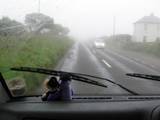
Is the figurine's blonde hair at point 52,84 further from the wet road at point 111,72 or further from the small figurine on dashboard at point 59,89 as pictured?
the wet road at point 111,72

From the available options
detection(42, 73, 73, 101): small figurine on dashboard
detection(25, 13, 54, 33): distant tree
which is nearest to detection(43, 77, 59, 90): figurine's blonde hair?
detection(42, 73, 73, 101): small figurine on dashboard

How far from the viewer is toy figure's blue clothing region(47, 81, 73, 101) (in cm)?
336

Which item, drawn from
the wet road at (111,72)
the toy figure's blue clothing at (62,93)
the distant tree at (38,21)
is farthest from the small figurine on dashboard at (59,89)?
the distant tree at (38,21)

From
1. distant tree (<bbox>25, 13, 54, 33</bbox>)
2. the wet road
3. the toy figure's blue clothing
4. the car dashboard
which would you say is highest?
distant tree (<bbox>25, 13, 54, 33</bbox>)

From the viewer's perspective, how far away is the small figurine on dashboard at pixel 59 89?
3.36 m

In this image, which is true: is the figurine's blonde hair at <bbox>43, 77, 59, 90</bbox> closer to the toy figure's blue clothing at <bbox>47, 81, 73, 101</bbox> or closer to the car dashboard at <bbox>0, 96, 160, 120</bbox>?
the toy figure's blue clothing at <bbox>47, 81, 73, 101</bbox>

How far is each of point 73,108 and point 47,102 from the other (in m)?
0.29

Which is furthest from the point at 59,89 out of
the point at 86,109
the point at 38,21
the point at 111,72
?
the point at 111,72

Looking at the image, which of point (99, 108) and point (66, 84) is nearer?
point (99, 108)

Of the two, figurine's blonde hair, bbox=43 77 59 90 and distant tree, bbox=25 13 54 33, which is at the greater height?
distant tree, bbox=25 13 54 33

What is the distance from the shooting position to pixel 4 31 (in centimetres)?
715

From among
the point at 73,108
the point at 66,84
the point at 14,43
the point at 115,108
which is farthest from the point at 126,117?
the point at 14,43

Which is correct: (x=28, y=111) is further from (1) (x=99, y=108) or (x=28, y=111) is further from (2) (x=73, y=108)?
(1) (x=99, y=108)

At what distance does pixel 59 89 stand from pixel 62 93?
0.19 ft
